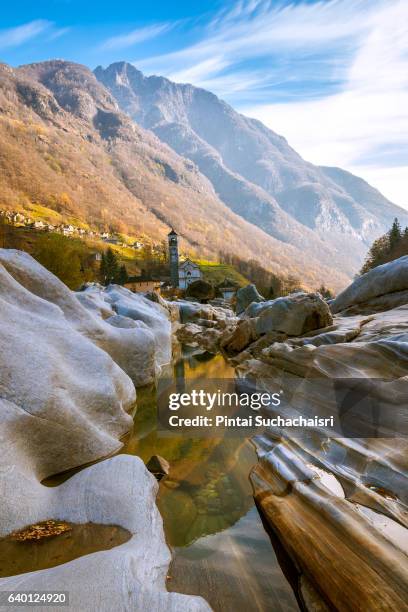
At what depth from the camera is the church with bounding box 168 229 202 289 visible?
9275 centimetres

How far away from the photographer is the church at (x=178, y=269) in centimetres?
9275

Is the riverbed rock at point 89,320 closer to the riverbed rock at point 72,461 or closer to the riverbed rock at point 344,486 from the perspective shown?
the riverbed rock at point 72,461

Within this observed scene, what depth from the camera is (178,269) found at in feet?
312

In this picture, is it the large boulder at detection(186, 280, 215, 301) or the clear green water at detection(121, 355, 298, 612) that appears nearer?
the clear green water at detection(121, 355, 298, 612)

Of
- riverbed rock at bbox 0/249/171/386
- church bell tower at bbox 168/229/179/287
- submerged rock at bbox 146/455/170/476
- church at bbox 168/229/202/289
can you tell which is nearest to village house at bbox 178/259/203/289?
church at bbox 168/229/202/289

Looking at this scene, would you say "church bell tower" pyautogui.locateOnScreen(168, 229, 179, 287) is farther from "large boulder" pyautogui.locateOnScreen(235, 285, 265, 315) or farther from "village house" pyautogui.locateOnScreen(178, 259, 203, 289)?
"large boulder" pyautogui.locateOnScreen(235, 285, 265, 315)

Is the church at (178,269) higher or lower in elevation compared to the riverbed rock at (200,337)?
higher

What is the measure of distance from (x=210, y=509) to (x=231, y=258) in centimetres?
15424

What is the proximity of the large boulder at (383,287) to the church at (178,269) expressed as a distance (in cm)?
7050

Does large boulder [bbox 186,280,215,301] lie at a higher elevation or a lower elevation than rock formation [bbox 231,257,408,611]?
higher

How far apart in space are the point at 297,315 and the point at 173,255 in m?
74.6

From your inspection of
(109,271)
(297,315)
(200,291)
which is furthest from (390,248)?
(109,271)

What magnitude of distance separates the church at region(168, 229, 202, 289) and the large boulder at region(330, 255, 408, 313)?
231 ft

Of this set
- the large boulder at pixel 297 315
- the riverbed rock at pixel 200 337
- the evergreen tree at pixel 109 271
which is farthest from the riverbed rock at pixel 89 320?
the evergreen tree at pixel 109 271
